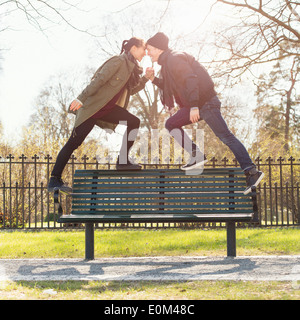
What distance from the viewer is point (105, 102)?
16.0ft

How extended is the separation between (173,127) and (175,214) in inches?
43.8

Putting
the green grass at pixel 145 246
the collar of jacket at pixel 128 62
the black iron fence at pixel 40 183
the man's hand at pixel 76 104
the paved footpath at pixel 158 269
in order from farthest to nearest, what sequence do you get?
the black iron fence at pixel 40 183 → the green grass at pixel 145 246 → the collar of jacket at pixel 128 62 → the man's hand at pixel 76 104 → the paved footpath at pixel 158 269

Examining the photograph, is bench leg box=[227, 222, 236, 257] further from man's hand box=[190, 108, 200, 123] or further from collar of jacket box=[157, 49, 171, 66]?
collar of jacket box=[157, 49, 171, 66]

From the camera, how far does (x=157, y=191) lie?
17.0ft

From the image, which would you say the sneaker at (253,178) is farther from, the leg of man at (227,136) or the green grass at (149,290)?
the green grass at (149,290)

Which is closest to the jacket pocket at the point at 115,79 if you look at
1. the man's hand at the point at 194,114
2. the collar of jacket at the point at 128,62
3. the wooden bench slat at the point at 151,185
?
the collar of jacket at the point at 128,62

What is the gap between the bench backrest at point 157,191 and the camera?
198 inches

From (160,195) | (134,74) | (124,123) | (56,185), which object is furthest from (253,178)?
(56,185)

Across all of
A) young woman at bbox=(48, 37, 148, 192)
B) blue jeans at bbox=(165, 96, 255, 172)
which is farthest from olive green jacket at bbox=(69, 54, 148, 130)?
blue jeans at bbox=(165, 96, 255, 172)

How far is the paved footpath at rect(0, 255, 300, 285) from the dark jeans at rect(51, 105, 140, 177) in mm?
1178

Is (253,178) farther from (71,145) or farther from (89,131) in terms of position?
(71,145)

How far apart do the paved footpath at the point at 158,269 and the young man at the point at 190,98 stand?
36.3 inches

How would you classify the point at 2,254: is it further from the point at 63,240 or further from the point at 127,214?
the point at 127,214
